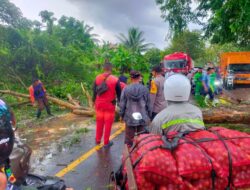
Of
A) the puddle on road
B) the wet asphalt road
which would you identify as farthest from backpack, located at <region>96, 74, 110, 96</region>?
the puddle on road

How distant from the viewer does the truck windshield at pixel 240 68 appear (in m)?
24.2

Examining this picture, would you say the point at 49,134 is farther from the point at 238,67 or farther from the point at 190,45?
the point at 190,45

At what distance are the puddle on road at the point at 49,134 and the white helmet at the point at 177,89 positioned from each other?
3200mm

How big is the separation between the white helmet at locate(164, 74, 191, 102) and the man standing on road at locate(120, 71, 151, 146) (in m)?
2.58

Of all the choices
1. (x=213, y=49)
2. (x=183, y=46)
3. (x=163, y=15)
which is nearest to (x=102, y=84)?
(x=163, y=15)

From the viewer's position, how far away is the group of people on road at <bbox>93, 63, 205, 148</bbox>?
3111mm

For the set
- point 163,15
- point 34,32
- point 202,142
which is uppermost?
point 163,15

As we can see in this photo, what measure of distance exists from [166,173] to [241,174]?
0.59m

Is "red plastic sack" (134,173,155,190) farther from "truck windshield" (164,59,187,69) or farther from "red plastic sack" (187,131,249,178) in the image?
"truck windshield" (164,59,187,69)

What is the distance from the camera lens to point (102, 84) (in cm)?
660

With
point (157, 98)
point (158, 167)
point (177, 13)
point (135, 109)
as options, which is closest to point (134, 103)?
point (135, 109)

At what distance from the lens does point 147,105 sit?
5957 mm

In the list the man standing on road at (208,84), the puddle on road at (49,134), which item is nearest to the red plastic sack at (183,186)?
the puddle on road at (49,134)

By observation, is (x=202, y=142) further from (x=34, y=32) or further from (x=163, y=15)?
(x=163, y=15)
